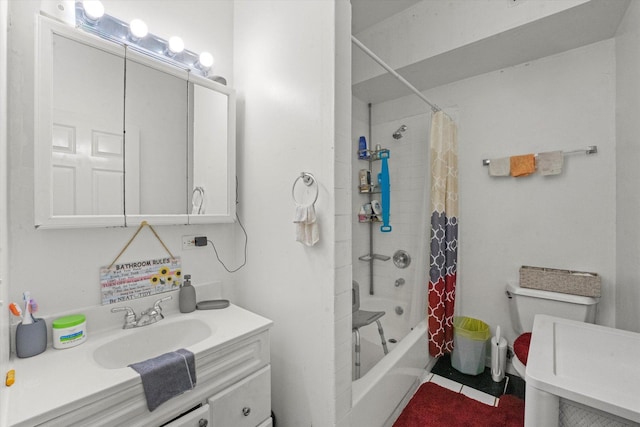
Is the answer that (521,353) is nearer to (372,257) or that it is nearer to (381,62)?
(372,257)

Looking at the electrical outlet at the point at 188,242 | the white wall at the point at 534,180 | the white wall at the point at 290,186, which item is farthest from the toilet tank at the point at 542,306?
the electrical outlet at the point at 188,242

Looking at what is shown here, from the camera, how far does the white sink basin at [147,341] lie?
108cm

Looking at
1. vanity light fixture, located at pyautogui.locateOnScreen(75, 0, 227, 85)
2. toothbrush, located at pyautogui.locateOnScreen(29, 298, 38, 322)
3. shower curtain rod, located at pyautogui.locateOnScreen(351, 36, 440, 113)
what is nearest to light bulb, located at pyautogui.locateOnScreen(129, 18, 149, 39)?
vanity light fixture, located at pyautogui.locateOnScreen(75, 0, 227, 85)

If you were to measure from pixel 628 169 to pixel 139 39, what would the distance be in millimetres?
2611

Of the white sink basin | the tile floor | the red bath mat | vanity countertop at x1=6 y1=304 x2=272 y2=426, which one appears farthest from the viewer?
the tile floor

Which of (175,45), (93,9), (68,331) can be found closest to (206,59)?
(175,45)

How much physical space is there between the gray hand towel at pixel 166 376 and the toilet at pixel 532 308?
169 cm

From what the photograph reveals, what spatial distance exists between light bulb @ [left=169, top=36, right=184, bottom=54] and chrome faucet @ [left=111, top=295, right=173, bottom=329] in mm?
1232

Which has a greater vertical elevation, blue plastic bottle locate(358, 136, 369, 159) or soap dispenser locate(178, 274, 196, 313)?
blue plastic bottle locate(358, 136, 369, 159)

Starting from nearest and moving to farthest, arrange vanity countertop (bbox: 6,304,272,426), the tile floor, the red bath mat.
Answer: vanity countertop (bbox: 6,304,272,426), the red bath mat, the tile floor

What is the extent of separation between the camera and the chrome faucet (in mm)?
1207

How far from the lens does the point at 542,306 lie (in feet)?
5.99

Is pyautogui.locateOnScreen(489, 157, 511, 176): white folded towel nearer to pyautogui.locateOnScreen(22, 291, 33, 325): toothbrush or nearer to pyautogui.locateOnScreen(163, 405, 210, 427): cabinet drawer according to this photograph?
pyautogui.locateOnScreen(163, 405, 210, 427): cabinet drawer

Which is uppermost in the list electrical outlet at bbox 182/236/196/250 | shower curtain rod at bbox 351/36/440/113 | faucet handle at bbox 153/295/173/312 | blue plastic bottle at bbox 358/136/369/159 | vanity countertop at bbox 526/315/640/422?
shower curtain rod at bbox 351/36/440/113
